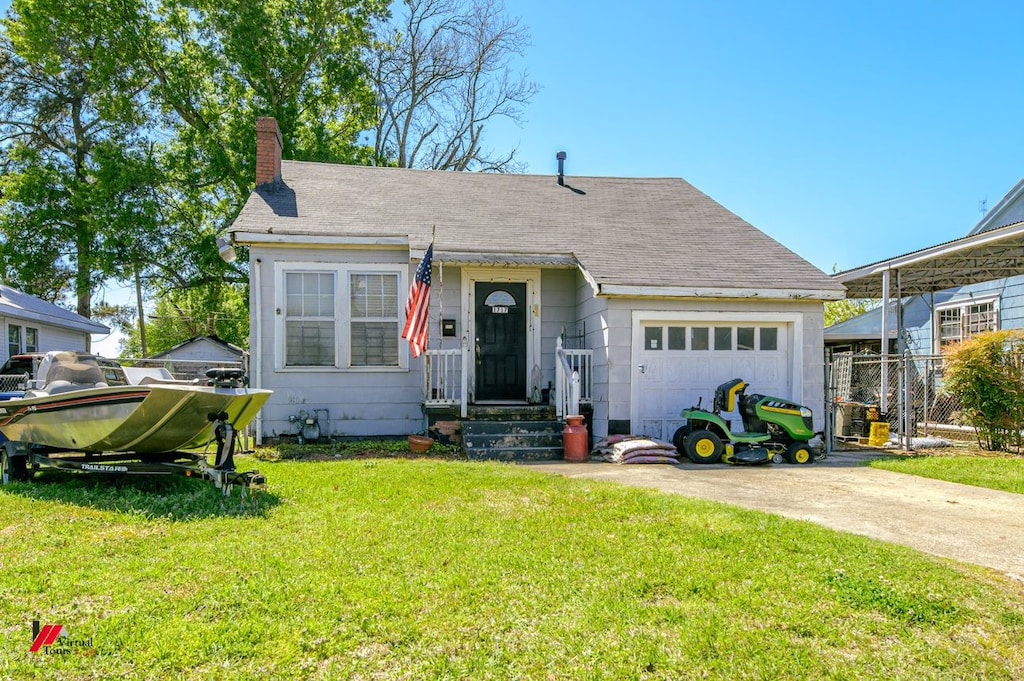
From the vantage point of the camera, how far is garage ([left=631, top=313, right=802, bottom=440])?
34.0ft

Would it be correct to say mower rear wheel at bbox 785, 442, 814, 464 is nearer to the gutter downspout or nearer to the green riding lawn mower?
the green riding lawn mower

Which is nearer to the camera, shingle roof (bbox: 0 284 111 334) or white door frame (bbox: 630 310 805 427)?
white door frame (bbox: 630 310 805 427)

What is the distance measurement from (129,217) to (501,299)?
1469 cm

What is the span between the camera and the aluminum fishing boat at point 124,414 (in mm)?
6090

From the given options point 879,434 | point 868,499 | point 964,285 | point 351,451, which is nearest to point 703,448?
point 868,499

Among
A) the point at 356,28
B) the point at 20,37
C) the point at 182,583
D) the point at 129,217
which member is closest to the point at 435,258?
the point at 182,583

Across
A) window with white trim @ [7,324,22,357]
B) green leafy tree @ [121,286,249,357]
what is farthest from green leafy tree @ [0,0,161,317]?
green leafy tree @ [121,286,249,357]

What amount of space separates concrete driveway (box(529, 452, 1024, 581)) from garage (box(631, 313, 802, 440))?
4.29 feet

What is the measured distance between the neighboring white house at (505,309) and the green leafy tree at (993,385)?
259cm

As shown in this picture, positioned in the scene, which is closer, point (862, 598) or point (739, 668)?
point (739, 668)

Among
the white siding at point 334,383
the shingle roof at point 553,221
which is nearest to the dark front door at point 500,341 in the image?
the white siding at point 334,383

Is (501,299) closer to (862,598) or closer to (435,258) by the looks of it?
(435,258)

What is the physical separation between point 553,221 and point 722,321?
374 centimetres

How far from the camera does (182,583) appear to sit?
3.77m
